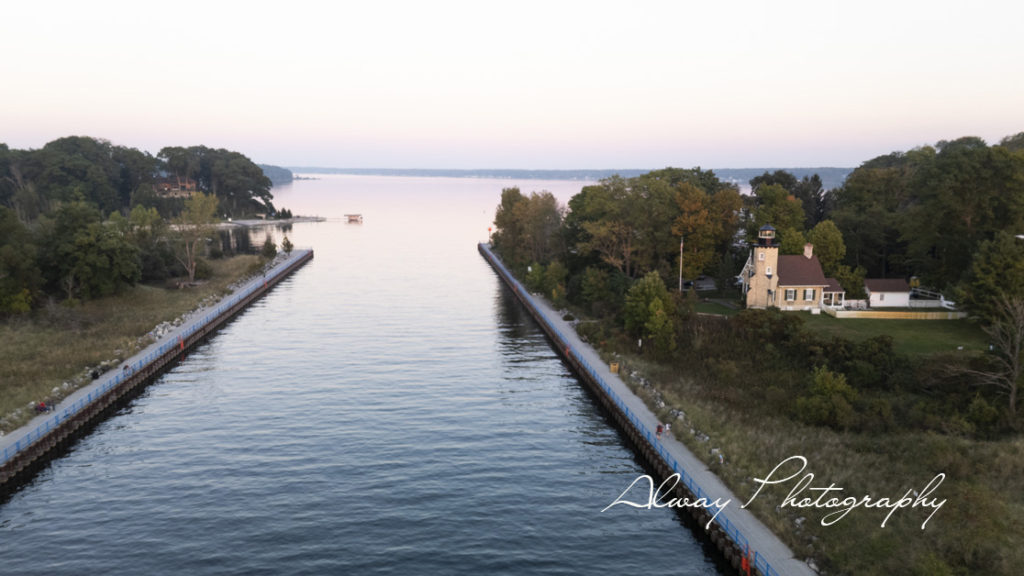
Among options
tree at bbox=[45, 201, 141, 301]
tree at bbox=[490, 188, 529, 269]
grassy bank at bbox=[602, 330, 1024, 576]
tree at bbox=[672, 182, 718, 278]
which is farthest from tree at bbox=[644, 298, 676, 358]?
tree at bbox=[45, 201, 141, 301]

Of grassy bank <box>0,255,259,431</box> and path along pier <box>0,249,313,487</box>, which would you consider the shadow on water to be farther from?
grassy bank <box>0,255,259,431</box>

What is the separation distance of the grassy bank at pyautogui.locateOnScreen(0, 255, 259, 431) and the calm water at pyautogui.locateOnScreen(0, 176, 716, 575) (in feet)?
20.2

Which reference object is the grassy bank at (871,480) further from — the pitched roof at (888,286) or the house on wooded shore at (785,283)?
the pitched roof at (888,286)

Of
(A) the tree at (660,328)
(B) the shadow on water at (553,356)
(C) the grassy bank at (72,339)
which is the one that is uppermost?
(A) the tree at (660,328)

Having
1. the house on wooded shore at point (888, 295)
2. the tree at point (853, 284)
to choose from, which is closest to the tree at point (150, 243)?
the tree at point (853, 284)

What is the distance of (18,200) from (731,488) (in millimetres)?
209195

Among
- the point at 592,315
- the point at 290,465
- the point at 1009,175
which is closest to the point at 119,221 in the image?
the point at 592,315

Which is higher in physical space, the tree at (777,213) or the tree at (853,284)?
the tree at (777,213)

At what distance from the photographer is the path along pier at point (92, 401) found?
43125 mm

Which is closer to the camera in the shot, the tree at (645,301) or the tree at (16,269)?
the tree at (645,301)

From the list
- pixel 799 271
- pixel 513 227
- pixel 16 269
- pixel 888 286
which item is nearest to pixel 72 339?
pixel 16 269

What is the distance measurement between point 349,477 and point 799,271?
174ft

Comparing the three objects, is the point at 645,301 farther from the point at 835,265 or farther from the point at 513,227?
the point at 513,227

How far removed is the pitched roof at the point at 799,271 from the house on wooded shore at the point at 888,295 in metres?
5.42
